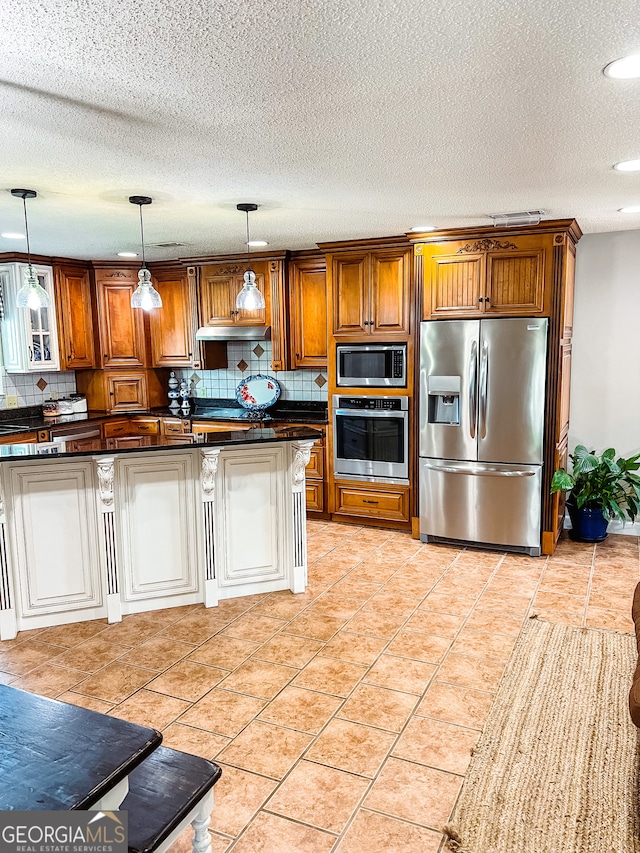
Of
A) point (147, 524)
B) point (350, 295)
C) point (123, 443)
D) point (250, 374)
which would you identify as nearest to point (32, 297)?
point (123, 443)

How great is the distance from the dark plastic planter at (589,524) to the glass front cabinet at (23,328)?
4.95m

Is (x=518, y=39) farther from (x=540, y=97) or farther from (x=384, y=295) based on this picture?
(x=384, y=295)

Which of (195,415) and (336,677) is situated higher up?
(195,415)

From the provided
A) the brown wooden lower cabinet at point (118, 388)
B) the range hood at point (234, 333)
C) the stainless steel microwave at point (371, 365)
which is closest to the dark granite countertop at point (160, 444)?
the stainless steel microwave at point (371, 365)

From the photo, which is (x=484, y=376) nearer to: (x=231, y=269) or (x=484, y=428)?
(x=484, y=428)

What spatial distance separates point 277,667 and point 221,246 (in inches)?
147

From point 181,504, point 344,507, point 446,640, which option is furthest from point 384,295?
point 446,640

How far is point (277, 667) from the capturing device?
126 inches

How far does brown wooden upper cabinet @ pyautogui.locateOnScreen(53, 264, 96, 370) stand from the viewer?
609 cm

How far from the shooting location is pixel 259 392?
6.39 metres

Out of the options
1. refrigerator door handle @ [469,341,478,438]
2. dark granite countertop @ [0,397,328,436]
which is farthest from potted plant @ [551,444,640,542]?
dark granite countertop @ [0,397,328,436]

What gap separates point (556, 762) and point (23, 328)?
17.8 feet

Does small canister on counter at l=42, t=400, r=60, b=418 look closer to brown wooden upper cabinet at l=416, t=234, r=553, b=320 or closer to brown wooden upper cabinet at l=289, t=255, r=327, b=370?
brown wooden upper cabinet at l=289, t=255, r=327, b=370

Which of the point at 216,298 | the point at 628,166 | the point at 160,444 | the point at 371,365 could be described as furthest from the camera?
the point at 216,298
